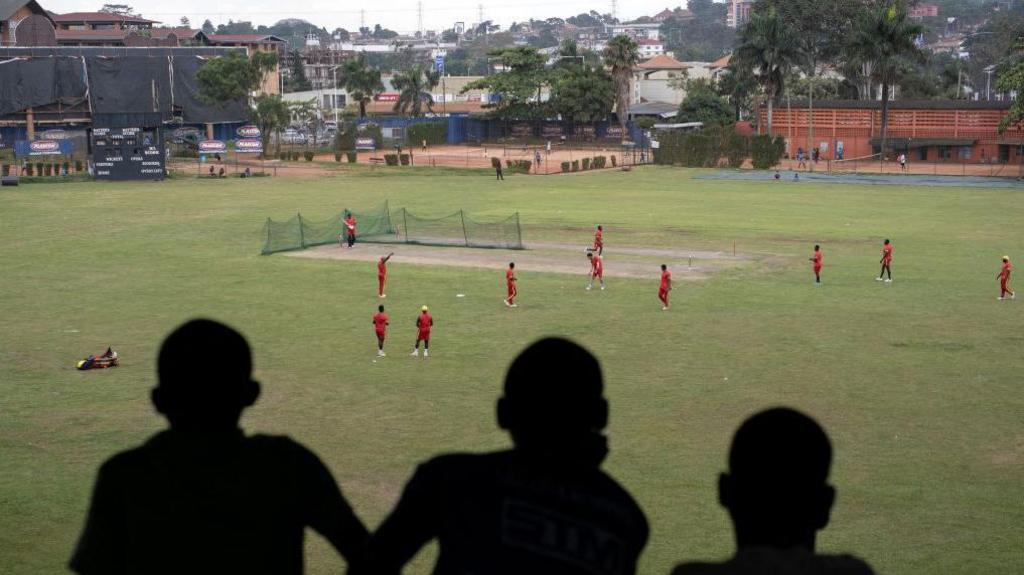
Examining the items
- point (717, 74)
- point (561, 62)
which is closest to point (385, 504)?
point (561, 62)

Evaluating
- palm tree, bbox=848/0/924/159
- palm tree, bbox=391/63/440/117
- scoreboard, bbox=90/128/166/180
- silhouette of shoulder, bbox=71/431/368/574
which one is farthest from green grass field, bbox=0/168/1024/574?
palm tree, bbox=391/63/440/117

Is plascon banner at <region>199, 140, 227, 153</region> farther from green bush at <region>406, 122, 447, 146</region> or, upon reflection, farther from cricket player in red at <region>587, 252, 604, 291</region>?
cricket player in red at <region>587, 252, 604, 291</region>

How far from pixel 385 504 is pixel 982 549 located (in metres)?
7.70

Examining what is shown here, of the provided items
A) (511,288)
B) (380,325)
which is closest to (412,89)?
(511,288)

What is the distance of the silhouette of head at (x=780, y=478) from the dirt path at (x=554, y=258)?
34.4m

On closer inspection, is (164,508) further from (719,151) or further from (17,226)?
(719,151)

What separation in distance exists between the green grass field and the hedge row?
117 feet

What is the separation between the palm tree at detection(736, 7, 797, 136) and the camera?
314ft

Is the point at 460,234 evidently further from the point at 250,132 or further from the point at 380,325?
the point at 250,132

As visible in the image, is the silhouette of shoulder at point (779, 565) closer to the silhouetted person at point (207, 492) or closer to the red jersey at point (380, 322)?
the silhouetted person at point (207, 492)

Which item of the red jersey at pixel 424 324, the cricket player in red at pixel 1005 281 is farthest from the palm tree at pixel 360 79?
the red jersey at pixel 424 324

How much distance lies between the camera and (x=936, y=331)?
94.7 ft

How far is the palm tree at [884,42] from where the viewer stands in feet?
297

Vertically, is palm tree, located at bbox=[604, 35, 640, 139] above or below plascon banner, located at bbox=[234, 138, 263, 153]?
above
